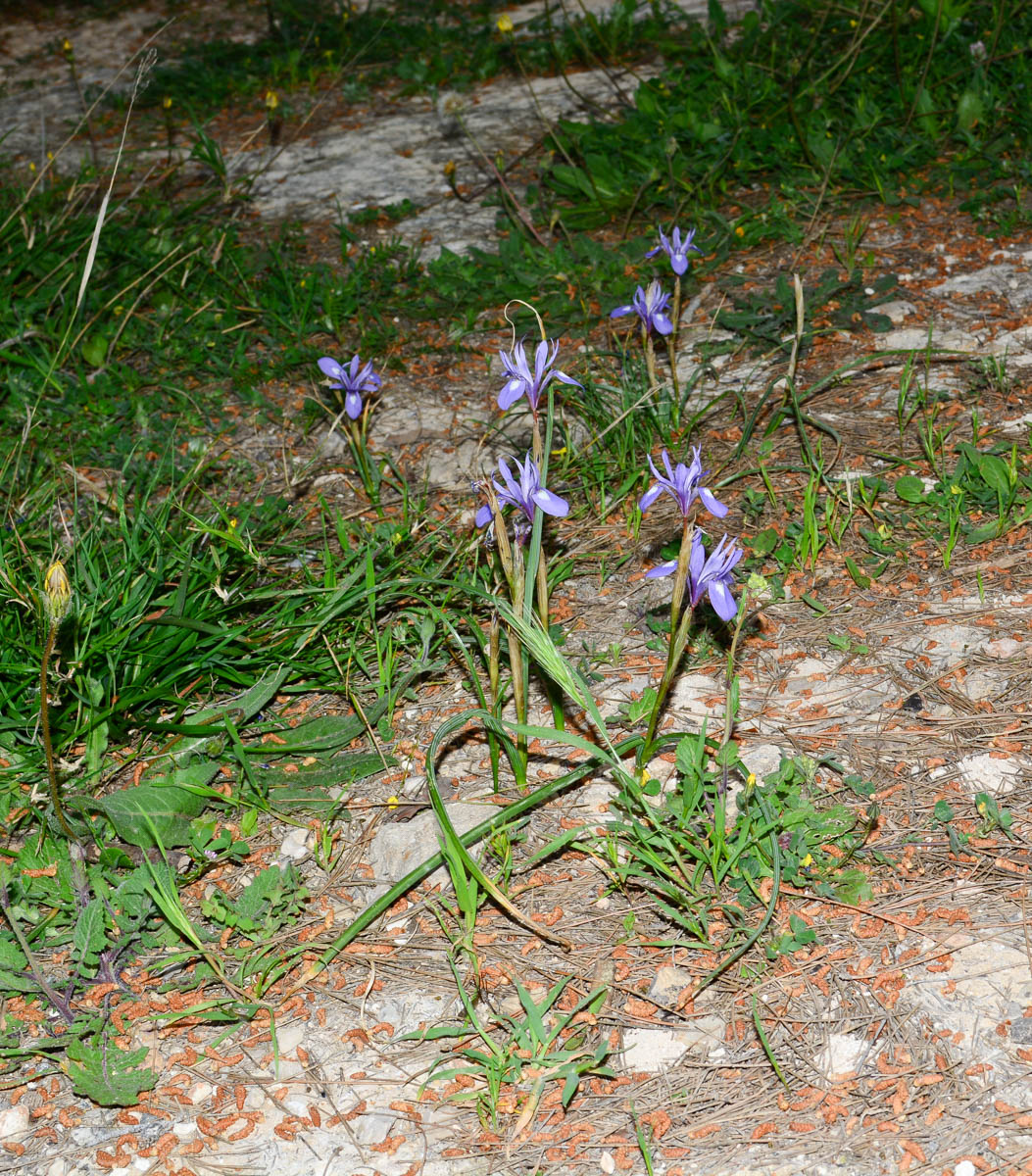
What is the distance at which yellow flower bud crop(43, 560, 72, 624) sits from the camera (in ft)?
5.28

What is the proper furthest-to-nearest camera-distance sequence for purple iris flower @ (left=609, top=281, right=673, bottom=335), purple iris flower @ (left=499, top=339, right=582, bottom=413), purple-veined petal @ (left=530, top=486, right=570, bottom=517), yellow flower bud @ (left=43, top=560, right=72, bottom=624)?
1. purple iris flower @ (left=609, top=281, right=673, bottom=335)
2. purple iris flower @ (left=499, top=339, right=582, bottom=413)
3. purple-veined petal @ (left=530, top=486, right=570, bottom=517)
4. yellow flower bud @ (left=43, top=560, right=72, bottom=624)

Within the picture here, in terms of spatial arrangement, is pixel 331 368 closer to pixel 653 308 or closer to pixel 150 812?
pixel 653 308

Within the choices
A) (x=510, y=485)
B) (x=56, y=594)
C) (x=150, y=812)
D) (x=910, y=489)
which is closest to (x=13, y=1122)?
(x=150, y=812)

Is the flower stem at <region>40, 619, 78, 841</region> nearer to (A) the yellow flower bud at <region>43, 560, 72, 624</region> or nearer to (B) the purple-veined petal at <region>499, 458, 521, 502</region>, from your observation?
(A) the yellow flower bud at <region>43, 560, 72, 624</region>

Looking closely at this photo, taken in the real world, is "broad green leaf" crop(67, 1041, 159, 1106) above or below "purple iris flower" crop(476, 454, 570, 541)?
below

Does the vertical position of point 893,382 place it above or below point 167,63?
below

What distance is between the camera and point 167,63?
662 centimetres

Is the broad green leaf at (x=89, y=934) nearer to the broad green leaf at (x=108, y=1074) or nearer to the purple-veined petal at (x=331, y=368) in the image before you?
the broad green leaf at (x=108, y=1074)

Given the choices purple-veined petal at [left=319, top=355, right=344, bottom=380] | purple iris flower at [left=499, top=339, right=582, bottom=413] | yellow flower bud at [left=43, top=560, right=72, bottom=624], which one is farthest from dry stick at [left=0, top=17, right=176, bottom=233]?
yellow flower bud at [left=43, top=560, right=72, bottom=624]

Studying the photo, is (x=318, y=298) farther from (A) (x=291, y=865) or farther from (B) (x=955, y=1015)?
(B) (x=955, y=1015)

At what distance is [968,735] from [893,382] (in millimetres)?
1367

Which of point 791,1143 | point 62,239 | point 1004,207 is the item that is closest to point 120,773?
point 791,1143

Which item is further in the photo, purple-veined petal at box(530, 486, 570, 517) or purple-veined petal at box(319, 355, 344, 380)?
purple-veined petal at box(319, 355, 344, 380)

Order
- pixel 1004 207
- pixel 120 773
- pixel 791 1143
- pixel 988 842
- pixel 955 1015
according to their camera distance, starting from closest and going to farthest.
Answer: pixel 791 1143, pixel 955 1015, pixel 988 842, pixel 120 773, pixel 1004 207
